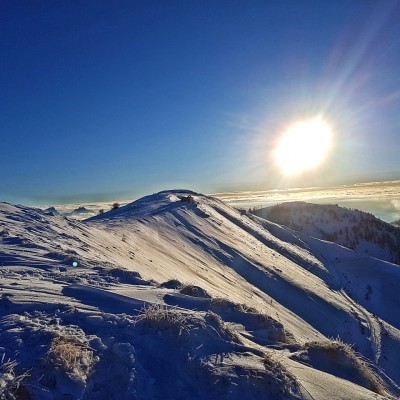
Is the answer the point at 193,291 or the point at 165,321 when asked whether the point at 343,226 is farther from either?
the point at 165,321

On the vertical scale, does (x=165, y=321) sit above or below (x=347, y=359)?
above

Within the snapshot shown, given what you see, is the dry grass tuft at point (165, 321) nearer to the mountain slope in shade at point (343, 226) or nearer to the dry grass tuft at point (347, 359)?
the dry grass tuft at point (347, 359)

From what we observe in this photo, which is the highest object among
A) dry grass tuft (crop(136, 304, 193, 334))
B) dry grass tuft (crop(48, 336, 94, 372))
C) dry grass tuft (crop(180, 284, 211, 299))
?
dry grass tuft (crop(180, 284, 211, 299))

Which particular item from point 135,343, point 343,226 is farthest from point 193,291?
point 343,226

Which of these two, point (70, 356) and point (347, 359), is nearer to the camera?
point (70, 356)

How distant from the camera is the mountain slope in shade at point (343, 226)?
158m

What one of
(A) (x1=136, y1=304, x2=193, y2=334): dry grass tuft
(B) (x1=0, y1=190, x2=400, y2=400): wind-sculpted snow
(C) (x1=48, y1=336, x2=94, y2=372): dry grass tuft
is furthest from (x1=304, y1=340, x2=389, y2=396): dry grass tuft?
(C) (x1=48, y1=336, x2=94, y2=372): dry grass tuft

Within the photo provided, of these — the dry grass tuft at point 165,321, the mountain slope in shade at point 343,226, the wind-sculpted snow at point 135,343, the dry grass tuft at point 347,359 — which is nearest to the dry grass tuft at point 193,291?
the wind-sculpted snow at point 135,343

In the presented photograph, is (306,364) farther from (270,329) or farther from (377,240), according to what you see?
(377,240)

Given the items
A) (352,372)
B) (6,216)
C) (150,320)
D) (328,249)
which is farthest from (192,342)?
(328,249)

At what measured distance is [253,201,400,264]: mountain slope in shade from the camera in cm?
15812

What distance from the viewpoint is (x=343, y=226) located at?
175625 millimetres

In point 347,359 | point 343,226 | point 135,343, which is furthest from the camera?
point 343,226

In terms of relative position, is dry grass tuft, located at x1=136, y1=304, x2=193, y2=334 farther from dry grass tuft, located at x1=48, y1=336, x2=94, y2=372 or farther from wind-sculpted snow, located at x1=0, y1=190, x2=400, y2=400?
dry grass tuft, located at x1=48, y1=336, x2=94, y2=372
